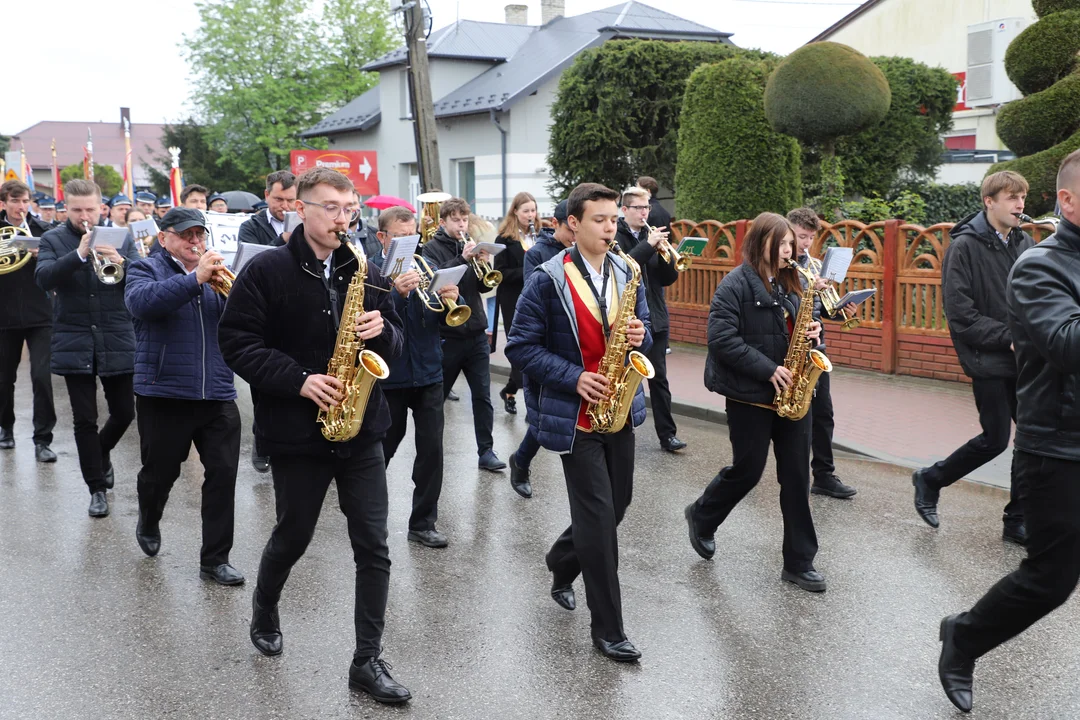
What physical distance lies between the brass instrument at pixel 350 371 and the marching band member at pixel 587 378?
0.83 metres

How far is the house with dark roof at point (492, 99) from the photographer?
97.9 ft

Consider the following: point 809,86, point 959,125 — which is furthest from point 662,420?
point 959,125

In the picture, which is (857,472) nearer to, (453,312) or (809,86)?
(453,312)

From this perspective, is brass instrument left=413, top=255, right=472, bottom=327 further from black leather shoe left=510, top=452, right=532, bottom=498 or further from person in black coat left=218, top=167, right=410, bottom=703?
person in black coat left=218, top=167, right=410, bottom=703

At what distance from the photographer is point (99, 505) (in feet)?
23.8

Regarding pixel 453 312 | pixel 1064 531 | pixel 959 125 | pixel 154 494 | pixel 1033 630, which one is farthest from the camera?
pixel 959 125

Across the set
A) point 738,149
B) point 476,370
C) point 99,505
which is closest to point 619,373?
point 476,370

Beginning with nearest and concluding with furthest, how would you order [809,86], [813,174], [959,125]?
[809,86] < [813,174] < [959,125]

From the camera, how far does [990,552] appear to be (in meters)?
6.30

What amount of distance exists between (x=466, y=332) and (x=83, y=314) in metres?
2.56

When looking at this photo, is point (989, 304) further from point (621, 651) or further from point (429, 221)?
point (429, 221)

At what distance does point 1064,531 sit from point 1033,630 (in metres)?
1.47

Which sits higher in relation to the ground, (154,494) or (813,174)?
(813,174)

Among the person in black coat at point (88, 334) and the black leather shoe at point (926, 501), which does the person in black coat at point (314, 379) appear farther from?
the black leather shoe at point (926, 501)
